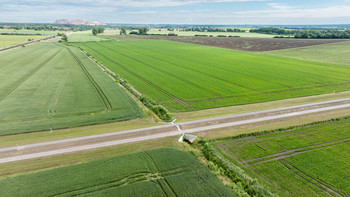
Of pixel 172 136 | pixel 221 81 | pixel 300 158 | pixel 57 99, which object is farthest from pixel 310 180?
pixel 57 99

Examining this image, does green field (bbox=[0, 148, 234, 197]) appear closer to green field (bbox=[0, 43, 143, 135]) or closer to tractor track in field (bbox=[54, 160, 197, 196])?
tractor track in field (bbox=[54, 160, 197, 196])

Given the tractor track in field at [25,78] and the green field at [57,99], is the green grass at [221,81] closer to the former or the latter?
the green field at [57,99]

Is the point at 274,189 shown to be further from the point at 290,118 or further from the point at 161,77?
the point at 161,77

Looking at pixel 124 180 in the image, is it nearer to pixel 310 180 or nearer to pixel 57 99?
pixel 310 180

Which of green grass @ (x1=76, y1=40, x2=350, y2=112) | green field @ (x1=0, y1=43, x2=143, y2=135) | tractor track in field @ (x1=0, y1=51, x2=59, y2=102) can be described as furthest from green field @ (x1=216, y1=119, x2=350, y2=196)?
tractor track in field @ (x1=0, y1=51, x2=59, y2=102)

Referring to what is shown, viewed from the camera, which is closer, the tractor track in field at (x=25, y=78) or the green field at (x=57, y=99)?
the green field at (x=57, y=99)

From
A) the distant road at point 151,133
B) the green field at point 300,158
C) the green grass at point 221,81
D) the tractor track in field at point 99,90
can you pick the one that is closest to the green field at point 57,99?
the tractor track in field at point 99,90
